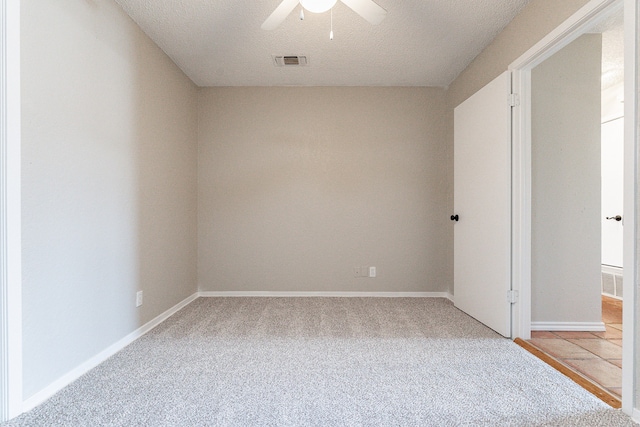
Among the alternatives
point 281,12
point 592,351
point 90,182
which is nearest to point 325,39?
point 281,12

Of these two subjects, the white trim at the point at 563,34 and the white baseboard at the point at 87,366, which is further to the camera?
the white trim at the point at 563,34

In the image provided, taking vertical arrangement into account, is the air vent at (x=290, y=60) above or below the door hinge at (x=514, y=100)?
above

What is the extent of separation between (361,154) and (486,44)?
5.08 feet

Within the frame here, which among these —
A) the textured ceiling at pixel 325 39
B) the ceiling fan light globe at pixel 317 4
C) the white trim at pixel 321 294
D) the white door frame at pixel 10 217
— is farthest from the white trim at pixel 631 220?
the white door frame at pixel 10 217

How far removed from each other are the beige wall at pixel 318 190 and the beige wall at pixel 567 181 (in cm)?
120

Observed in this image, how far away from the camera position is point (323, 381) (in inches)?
71.9

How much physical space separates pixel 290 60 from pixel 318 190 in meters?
1.37

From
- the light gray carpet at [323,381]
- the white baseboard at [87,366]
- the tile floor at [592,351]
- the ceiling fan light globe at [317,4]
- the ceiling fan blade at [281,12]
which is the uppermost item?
the ceiling fan blade at [281,12]

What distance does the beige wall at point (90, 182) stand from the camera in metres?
1.61

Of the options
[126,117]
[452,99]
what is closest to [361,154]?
[452,99]

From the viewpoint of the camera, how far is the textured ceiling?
236 centimetres

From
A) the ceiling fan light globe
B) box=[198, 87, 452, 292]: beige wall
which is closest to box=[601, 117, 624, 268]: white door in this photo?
box=[198, 87, 452, 292]: beige wall

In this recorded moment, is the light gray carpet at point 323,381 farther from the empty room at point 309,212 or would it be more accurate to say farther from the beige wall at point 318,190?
the beige wall at point 318,190

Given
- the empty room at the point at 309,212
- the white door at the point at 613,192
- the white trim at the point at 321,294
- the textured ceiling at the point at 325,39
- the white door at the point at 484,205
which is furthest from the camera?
the white door at the point at 613,192
